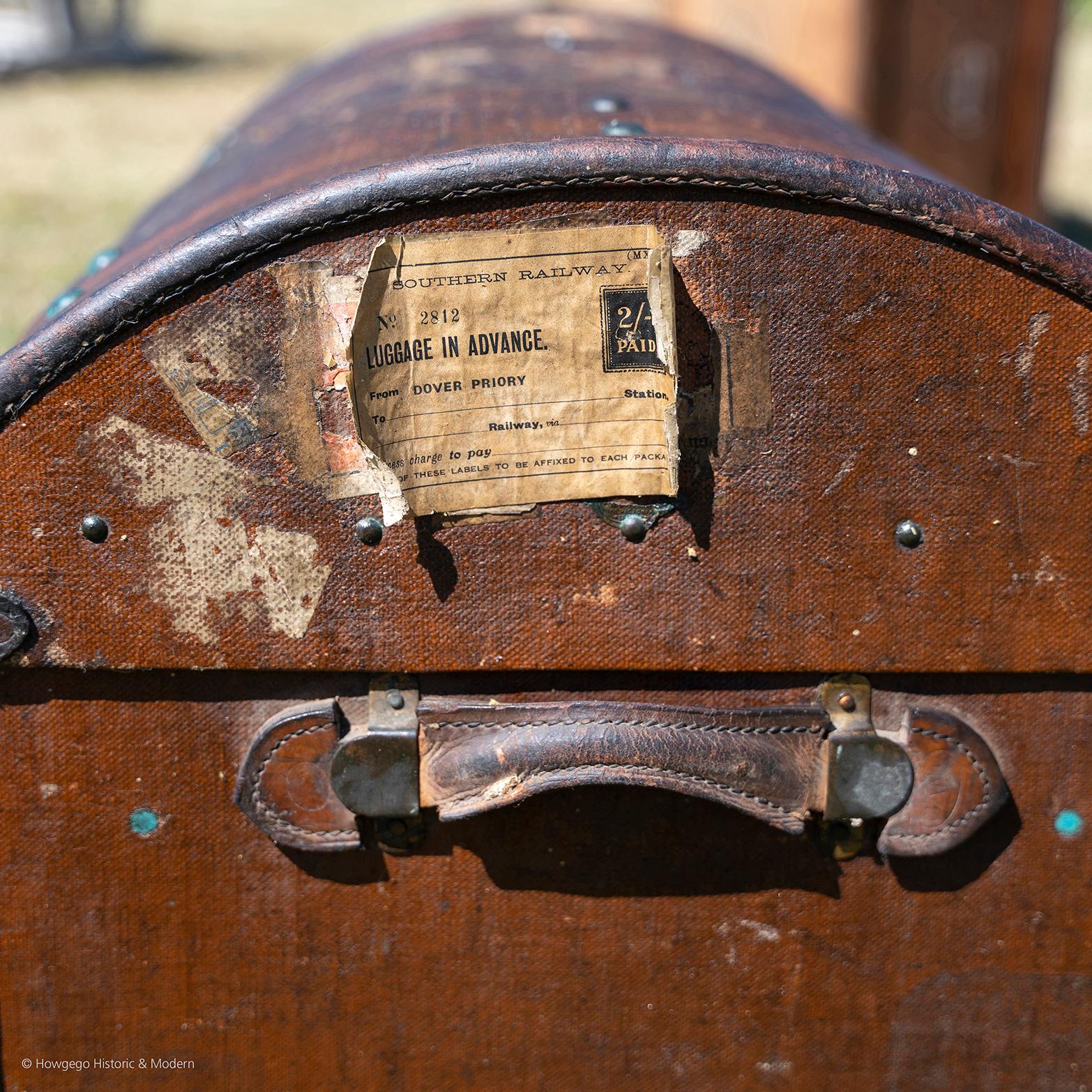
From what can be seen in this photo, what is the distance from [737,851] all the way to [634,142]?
0.73 metres

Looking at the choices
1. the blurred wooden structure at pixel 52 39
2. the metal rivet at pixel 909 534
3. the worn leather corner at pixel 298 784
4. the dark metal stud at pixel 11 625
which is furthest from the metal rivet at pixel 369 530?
the blurred wooden structure at pixel 52 39

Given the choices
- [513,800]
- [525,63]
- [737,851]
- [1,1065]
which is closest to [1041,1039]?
[737,851]

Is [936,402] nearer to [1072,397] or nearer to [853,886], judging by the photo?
[1072,397]

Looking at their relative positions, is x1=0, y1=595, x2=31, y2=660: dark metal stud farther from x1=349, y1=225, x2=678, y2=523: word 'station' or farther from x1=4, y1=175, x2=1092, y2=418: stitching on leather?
x1=349, y1=225, x2=678, y2=523: word 'station'

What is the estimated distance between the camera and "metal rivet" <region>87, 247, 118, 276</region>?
1612 millimetres

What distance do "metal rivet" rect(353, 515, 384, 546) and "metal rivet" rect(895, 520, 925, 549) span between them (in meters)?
0.50

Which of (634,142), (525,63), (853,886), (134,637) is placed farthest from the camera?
(525,63)

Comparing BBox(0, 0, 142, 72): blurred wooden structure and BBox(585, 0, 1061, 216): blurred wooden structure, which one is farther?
BBox(0, 0, 142, 72): blurred wooden structure

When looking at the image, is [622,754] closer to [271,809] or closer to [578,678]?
[578,678]

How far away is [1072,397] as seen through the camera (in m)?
1.10

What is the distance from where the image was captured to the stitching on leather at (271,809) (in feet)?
3.91

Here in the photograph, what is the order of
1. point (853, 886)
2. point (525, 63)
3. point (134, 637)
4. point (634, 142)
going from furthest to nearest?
point (525, 63), point (853, 886), point (134, 637), point (634, 142)

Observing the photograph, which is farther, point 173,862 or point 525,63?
point 525,63

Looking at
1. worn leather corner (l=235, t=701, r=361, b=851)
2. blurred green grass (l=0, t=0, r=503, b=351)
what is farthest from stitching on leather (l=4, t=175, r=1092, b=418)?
blurred green grass (l=0, t=0, r=503, b=351)
